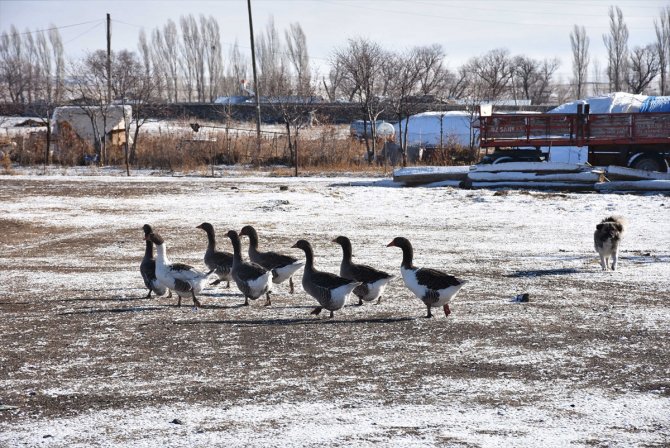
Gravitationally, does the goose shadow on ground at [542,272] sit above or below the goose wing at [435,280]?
below

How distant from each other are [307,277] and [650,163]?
72.9 feet

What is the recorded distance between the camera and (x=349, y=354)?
838 cm

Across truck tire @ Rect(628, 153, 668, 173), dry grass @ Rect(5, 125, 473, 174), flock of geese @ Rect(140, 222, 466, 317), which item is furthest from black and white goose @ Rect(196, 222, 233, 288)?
dry grass @ Rect(5, 125, 473, 174)

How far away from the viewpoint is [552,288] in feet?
38.9

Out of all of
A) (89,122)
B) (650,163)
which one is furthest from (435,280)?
(89,122)

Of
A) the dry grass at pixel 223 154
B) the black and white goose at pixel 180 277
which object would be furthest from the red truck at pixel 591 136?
the black and white goose at pixel 180 277

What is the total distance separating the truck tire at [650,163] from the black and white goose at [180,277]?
2261cm

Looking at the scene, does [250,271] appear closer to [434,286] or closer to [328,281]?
[328,281]

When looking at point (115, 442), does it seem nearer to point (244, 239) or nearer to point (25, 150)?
point (244, 239)

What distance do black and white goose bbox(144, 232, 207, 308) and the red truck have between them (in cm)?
2073

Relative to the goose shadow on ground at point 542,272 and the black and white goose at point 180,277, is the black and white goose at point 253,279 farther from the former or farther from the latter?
the goose shadow on ground at point 542,272

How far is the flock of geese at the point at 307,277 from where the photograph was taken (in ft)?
32.1

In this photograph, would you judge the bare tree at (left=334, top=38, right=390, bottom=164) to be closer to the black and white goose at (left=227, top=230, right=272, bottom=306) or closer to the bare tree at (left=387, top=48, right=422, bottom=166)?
the bare tree at (left=387, top=48, right=422, bottom=166)

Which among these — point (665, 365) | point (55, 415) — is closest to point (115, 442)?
point (55, 415)
